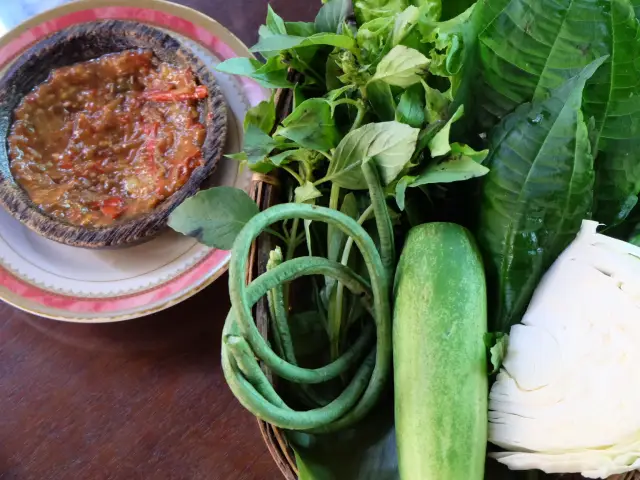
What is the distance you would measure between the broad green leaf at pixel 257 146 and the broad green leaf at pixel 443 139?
0.59 ft

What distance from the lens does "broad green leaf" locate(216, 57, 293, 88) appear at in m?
0.66

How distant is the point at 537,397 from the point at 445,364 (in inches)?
3.4

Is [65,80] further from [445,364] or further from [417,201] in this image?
[445,364]

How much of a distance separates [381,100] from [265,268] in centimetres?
22

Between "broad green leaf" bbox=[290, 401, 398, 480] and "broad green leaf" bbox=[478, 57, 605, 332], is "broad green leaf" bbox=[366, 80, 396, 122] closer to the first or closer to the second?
"broad green leaf" bbox=[478, 57, 605, 332]

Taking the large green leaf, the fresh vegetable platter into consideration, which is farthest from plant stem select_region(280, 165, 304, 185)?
the large green leaf

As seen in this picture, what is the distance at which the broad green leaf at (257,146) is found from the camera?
637mm

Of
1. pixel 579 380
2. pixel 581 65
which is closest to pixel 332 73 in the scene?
pixel 581 65

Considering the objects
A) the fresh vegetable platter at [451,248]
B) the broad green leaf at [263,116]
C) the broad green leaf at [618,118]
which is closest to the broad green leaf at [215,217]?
the fresh vegetable platter at [451,248]

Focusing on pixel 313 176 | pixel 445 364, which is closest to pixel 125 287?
pixel 313 176

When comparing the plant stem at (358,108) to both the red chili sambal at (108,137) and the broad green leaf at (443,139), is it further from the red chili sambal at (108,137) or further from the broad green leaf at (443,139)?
the red chili sambal at (108,137)

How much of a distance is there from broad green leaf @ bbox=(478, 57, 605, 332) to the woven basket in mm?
191

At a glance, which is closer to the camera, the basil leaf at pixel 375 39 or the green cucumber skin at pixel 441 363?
the green cucumber skin at pixel 441 363

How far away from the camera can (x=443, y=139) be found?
542 mm
